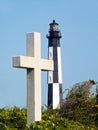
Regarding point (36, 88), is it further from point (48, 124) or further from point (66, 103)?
point (66, 103)

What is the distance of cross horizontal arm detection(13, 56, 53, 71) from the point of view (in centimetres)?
1559

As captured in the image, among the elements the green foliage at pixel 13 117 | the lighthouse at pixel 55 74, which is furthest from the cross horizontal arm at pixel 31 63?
the lighthouse at pixel 55 74

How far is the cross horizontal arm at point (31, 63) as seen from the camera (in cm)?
1559

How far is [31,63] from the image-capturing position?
1612cm

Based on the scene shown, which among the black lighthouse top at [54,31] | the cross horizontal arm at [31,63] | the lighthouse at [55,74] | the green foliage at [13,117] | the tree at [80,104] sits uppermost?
the black lighthouse top at [54,31]

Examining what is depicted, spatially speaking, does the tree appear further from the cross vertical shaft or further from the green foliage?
the cross vertical shaft

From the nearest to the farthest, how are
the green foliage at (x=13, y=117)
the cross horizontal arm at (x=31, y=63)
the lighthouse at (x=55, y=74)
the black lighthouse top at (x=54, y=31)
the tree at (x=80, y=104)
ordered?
the cross horizontal arm at (x=31, y=63) → the green foliage at (x=13, y=117) → the tree at (x=80, y=104) → the lighthouse at (x=55, y=74) → the black lighthouse top at (x=54, y=31)

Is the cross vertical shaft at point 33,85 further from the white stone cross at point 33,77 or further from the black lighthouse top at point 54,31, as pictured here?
the black lighthouse top at point 54,31

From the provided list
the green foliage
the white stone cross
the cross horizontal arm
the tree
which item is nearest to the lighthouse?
the tree

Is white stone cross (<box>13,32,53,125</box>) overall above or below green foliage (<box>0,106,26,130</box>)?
above

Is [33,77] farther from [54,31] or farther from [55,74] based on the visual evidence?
[54,31]

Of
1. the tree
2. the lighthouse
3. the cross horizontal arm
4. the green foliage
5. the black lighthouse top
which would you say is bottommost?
the green foliage

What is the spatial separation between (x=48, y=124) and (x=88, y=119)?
5446 mm

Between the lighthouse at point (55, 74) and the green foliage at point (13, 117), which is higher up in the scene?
the lighthouse at point (55, 74)
